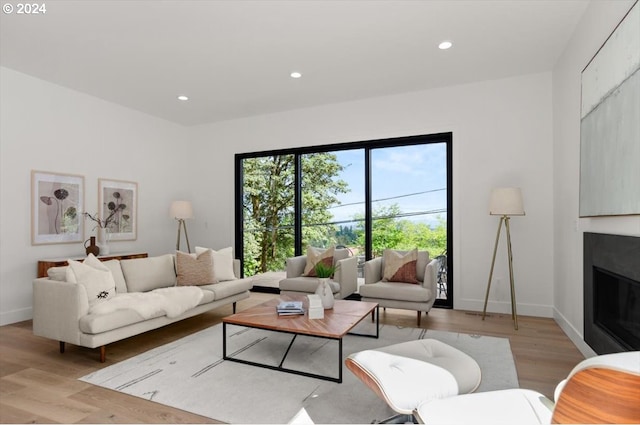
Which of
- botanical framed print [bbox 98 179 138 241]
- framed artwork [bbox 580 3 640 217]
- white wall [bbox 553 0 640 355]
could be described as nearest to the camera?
framed artwork [bbox 580 3 640 217]

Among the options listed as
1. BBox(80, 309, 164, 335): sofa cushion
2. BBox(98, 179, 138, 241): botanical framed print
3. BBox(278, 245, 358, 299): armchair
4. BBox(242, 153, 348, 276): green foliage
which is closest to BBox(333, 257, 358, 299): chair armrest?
BBox(278, 245, 358, 299): armchair

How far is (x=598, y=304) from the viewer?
283 centimetres

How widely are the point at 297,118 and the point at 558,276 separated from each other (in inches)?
163

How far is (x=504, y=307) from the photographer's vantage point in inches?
177

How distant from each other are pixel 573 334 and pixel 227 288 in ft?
11.7

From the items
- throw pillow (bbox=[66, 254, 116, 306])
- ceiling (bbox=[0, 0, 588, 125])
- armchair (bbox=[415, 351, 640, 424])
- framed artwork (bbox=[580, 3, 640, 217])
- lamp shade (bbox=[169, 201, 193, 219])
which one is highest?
ceiling (bbox=[0, 0, 588, 125])

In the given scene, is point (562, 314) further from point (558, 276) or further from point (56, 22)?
point (56, 22)

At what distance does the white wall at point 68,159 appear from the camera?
4199 mm

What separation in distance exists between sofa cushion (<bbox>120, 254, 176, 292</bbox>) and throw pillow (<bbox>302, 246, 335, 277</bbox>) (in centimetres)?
168

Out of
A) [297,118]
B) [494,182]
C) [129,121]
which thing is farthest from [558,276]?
[129,121]

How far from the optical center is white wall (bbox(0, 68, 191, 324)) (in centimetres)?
420

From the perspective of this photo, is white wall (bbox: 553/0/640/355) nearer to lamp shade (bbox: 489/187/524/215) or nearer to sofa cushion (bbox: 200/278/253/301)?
lamp shade (bbox: 489/187/524/215)

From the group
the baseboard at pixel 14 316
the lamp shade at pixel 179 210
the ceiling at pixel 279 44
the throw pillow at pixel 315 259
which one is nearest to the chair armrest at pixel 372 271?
the throw pillow at pixel 315 259

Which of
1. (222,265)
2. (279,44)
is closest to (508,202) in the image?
(279,44)
